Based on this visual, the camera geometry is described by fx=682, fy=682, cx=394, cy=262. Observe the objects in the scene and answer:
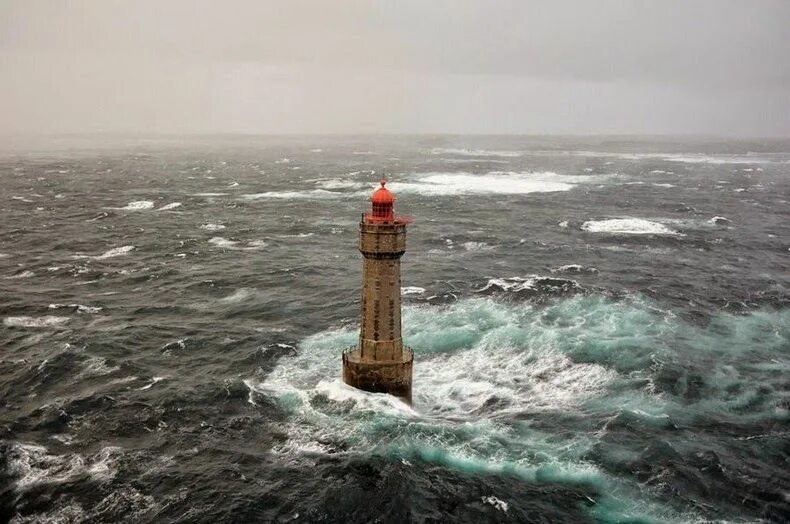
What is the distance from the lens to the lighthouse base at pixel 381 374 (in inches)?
1394

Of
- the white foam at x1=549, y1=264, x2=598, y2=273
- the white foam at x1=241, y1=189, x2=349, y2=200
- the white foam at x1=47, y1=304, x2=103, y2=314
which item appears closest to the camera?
the white foam at x1=47, y1=304, x2=103, y2=314

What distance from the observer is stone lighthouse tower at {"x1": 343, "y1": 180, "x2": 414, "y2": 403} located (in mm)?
33594

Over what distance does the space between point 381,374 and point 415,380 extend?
516 cm

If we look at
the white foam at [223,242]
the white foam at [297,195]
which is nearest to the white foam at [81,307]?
the white foam at [223,242]

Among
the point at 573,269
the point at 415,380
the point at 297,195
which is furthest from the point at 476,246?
the point at 297,195

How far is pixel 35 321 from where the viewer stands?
2002 inches

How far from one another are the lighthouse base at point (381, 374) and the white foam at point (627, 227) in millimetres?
57831

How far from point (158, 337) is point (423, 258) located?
31489 mm

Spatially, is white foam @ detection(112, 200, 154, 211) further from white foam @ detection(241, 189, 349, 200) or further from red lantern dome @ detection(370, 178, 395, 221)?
red lantern dome @ detection(370, 178, 395, 221)

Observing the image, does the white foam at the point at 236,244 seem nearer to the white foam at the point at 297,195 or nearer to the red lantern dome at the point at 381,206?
the white foam at the point at 297,195

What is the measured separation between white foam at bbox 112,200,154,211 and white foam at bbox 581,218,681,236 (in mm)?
68744

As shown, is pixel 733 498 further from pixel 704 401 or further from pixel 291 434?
pixel 291 434

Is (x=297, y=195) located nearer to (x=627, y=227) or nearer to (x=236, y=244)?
(x=236, y=244)

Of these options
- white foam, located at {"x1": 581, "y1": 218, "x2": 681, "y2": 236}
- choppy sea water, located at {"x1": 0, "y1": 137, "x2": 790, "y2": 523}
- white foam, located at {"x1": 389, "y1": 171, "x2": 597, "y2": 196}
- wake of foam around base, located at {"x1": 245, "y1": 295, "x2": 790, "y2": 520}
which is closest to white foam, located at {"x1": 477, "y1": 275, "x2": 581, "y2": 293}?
choppy sea water, located at {"x1": 0, "y1": 137, "x2": 790, "y2": 523}
